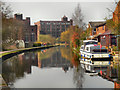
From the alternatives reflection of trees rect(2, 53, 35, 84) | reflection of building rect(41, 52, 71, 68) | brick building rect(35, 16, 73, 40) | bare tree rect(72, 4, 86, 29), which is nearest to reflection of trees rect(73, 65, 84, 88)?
reflection of trees rect(2, 53, 35, 84)

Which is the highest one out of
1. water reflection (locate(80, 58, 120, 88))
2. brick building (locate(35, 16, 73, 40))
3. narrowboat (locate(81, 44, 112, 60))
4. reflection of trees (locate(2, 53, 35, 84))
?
brick building (locate(35, 16, 73, 40))

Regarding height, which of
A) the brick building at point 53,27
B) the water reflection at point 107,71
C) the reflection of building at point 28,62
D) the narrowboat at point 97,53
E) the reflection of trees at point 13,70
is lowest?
the reflection of building at point 28,62

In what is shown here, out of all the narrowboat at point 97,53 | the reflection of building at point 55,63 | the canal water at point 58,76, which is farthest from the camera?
the narrowboat at point 97,53

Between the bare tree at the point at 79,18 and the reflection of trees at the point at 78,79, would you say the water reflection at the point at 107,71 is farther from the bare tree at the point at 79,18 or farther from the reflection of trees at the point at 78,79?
the bare tree at the point at 79,18

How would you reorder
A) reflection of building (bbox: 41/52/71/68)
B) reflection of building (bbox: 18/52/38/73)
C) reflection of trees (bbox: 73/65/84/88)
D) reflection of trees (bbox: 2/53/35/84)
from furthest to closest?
reflection of building (bbox: 41/52/71/68)
reflection of building (bbox: 18/52/38/73)
reflection of trees (bbox: 2/53/35/84)
reflection of trees (bbox: 73/65/84/88)

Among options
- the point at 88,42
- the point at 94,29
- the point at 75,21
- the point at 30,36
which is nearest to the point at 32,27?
the point at 30,36

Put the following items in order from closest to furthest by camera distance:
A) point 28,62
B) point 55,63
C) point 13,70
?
point 13,70 → point 55,63 → point 28,62

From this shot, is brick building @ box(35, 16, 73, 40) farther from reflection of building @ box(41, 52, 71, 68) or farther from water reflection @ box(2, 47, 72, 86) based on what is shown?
reflection of building @ box(41, 52, 71, 68)

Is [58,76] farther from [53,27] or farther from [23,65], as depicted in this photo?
[53,27]

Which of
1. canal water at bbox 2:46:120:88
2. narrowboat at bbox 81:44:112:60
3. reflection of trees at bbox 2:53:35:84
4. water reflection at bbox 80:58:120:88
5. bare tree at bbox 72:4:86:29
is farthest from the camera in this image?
bare tree at bbox 72:4:86:29

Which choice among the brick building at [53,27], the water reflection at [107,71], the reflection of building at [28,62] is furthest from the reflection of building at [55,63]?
the brick building at [53,27]

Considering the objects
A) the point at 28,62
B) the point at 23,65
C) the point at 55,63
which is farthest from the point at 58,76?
the point at 28,62

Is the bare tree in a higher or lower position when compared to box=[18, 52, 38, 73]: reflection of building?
higher

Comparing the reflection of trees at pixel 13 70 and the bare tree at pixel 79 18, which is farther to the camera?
the bare tree at pixel 79 18
